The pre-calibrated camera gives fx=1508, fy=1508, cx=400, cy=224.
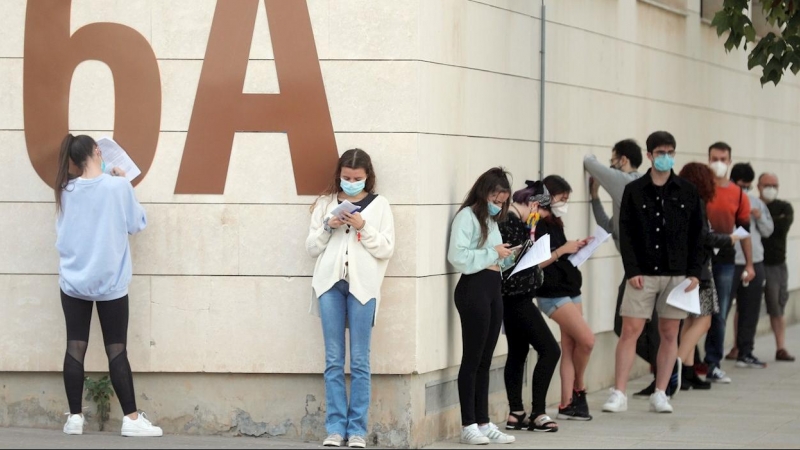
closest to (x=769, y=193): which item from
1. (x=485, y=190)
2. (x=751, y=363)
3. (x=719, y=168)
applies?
(x=751, y=363)

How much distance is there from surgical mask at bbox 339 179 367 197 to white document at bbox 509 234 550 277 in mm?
1452

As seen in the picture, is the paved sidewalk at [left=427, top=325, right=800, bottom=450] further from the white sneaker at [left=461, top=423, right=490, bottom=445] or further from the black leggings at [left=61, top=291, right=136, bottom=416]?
the black leggings at [left=61, top=291, right=136, bottom=416]

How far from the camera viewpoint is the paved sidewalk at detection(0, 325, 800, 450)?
32.9ft

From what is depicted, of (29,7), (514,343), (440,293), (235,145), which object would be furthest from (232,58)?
(514,343)

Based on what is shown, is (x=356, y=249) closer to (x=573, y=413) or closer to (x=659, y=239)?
(x=573, y=413)

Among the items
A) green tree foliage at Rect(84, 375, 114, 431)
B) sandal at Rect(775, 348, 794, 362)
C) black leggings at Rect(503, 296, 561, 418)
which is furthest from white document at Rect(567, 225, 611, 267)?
sandal at Rect(775, 348, 794, 362)

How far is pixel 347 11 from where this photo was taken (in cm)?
1015

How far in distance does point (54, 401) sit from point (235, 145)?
7.27 ft

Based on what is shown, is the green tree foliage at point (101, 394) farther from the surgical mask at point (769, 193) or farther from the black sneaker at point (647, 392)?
the surgical mask at point (769, 193)

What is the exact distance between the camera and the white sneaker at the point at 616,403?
12.2 metres

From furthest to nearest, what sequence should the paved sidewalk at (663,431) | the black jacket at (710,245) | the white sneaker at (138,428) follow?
the black jacket at (710,245) < the white sneaker at (138,428) < the paved sidewalk at (663,431)

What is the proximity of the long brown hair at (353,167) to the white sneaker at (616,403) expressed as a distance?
332 centimetres

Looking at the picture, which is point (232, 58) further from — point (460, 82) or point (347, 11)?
point (460, 82)

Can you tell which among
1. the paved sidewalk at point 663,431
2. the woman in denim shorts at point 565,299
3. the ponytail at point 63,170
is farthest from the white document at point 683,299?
A: the ponytail at point 63,170
